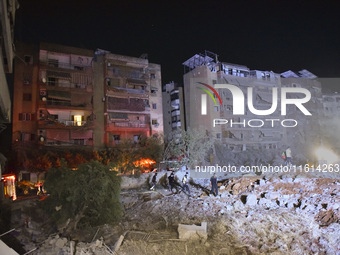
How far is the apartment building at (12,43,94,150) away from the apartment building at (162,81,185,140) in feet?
46.0

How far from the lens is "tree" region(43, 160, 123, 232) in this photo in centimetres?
1124

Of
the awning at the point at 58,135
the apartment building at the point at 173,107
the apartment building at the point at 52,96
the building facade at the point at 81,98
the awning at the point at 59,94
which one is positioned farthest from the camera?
the apartment building at the point at 173,107

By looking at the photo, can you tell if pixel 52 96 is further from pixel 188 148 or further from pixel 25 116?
pixel 188 148

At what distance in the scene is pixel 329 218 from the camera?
11391mm

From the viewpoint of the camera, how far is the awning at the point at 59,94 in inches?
1043

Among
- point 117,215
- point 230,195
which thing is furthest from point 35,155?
point 230,195

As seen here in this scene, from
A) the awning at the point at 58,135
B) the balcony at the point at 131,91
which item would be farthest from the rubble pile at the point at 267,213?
the balcony at the point at 131,91

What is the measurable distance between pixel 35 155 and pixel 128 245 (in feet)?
60.0

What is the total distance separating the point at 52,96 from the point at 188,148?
15319mm

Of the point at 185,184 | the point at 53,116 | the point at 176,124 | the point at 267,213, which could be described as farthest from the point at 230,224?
the point at 176,124

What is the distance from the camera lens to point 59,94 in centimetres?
2695

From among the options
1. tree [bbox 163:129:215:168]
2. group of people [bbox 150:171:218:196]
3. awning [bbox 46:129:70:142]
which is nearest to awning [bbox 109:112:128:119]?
awning [bbox 46:129:70:142]

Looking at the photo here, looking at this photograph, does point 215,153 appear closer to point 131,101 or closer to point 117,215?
point 131,101

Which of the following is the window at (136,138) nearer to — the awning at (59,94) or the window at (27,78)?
the awning at (59,94)
